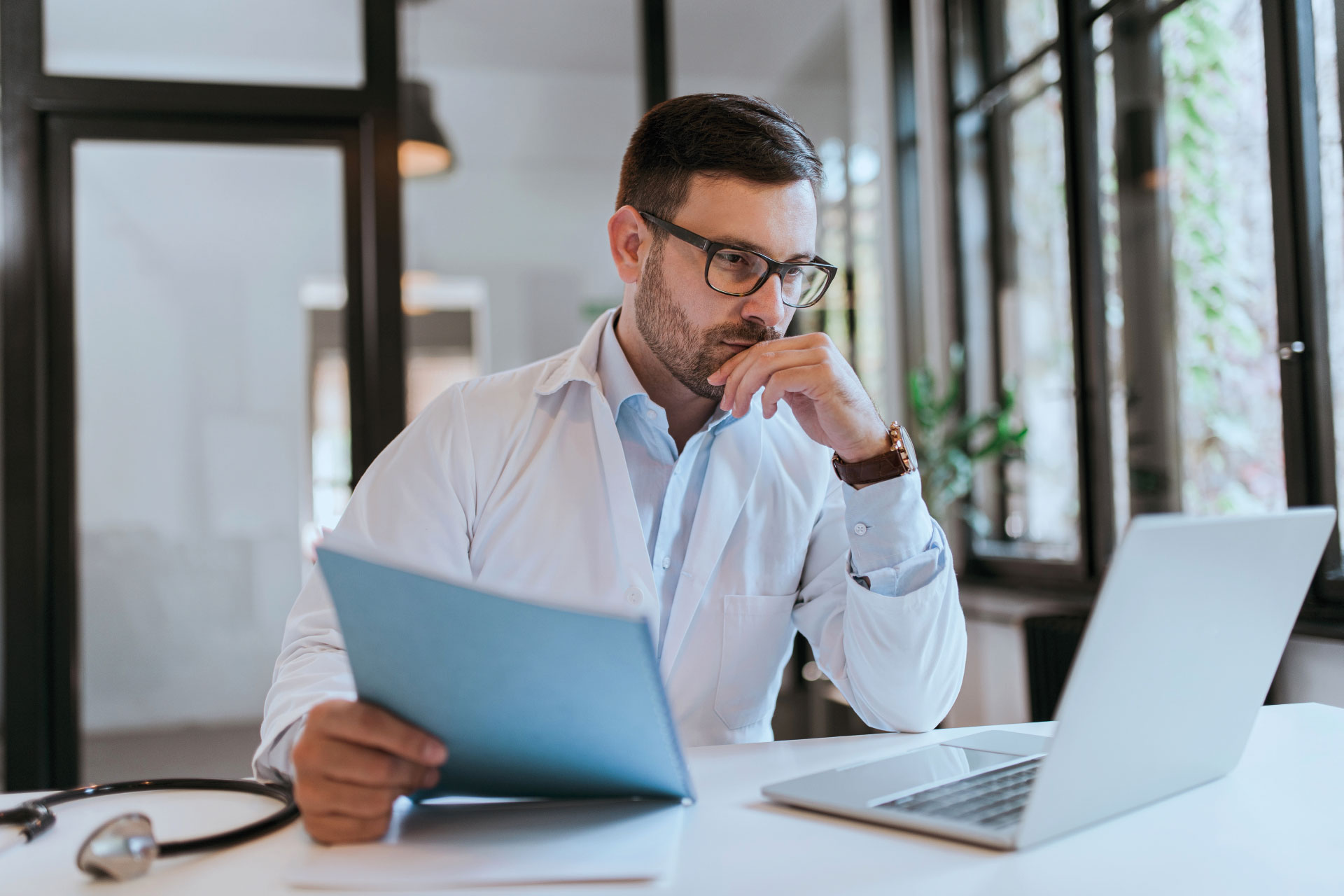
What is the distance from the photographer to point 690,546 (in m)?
1.40

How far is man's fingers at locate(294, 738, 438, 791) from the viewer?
2.33 feet

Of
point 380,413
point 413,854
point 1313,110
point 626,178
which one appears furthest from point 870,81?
point 413,854

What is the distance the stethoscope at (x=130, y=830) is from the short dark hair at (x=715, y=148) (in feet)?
3.12

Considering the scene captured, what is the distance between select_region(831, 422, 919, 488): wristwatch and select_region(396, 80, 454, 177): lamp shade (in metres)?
2.67

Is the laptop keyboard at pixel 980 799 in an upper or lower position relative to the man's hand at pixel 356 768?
lower

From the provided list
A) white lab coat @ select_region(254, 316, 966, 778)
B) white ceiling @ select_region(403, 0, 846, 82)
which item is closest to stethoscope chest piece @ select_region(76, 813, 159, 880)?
white lab coat @ select_region(254, 316, 966, 778)

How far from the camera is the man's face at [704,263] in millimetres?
1394

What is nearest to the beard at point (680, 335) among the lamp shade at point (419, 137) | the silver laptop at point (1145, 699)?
the silver laptop at point (1145, 699)

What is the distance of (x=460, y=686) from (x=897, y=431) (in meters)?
0.78

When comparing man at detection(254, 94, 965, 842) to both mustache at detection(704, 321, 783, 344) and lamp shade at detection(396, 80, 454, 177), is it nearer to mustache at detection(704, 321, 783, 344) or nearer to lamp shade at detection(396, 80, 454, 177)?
mustache at detection(704, 321, 783, 344)

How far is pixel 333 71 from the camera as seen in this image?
3408 mm

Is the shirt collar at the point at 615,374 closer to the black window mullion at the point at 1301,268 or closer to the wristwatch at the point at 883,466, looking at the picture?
the wristwatch at the point at 883,466

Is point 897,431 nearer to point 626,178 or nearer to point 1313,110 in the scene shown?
point 626,178

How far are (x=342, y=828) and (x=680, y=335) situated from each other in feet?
2.93
